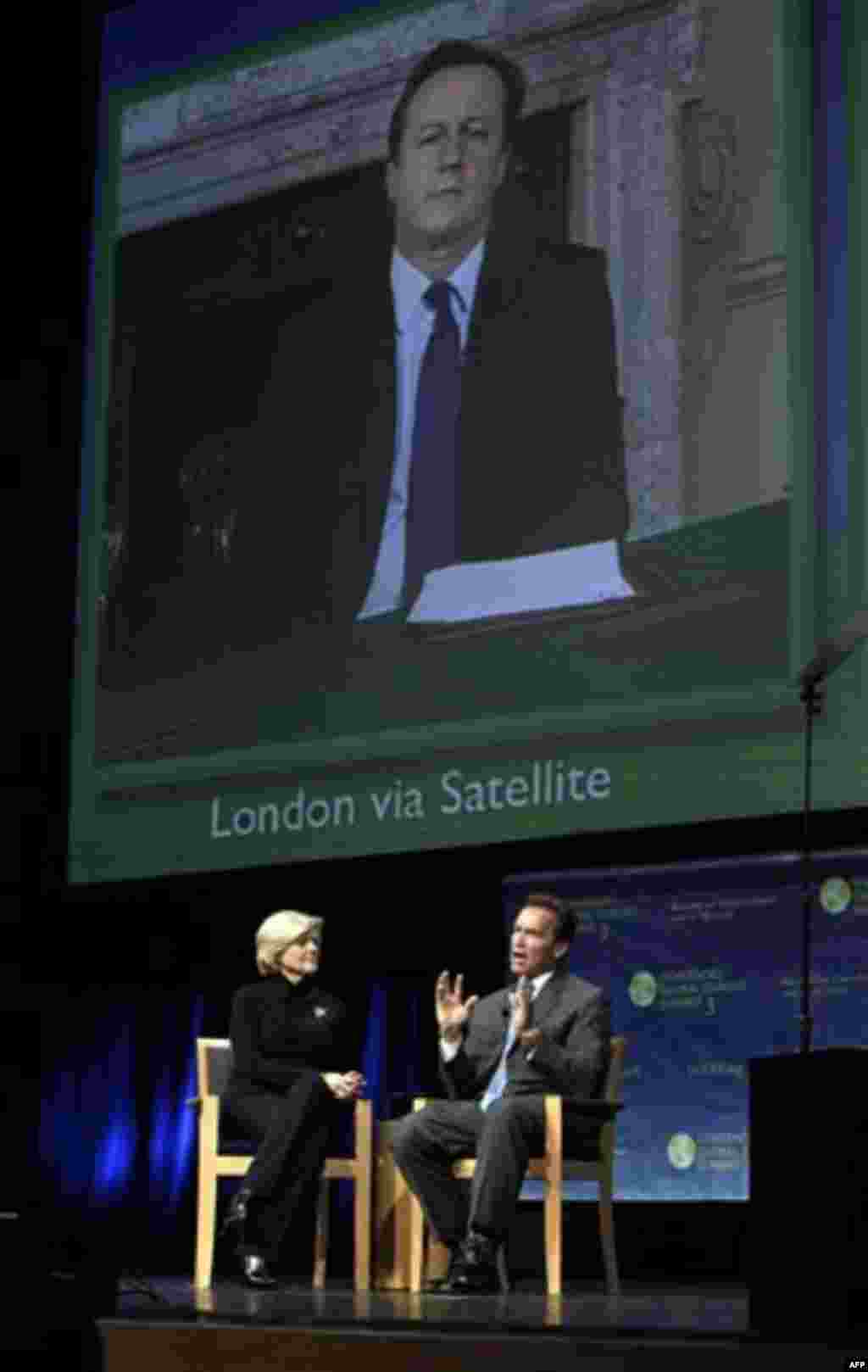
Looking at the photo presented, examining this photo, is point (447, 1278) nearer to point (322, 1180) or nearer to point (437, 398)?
point (322, 1180)

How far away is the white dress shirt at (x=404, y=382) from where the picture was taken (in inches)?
269

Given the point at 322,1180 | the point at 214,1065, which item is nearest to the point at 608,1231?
the point at 322,1180

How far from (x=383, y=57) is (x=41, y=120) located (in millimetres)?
1587

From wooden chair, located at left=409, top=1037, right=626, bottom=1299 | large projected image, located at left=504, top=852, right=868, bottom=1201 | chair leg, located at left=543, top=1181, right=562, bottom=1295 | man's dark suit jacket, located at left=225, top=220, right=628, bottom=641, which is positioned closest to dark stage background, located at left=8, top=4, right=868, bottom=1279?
large projected image, located at left=504, top=852, right=868, bottom=1201

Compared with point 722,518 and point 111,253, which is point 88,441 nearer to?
point 111,253

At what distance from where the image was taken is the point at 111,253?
7.77m

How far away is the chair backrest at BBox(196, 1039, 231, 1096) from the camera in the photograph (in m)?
6.18

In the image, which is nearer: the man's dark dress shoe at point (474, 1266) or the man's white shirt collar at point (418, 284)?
the man's dark dress shoe at point (474, 1266)

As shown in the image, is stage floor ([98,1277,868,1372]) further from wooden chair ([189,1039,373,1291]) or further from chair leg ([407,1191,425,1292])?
wooden chair ([189,1039,373,1291])

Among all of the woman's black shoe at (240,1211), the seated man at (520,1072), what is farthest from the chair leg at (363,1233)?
the woman's black shoe at (240,1211)

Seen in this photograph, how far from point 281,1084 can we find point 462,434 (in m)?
1.90

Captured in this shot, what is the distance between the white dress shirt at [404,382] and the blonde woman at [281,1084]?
1.16 m

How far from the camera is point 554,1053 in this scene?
5645 mm

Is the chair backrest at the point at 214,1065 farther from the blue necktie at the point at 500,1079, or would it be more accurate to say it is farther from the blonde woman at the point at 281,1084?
the blue necktie at the point at 500,1079
